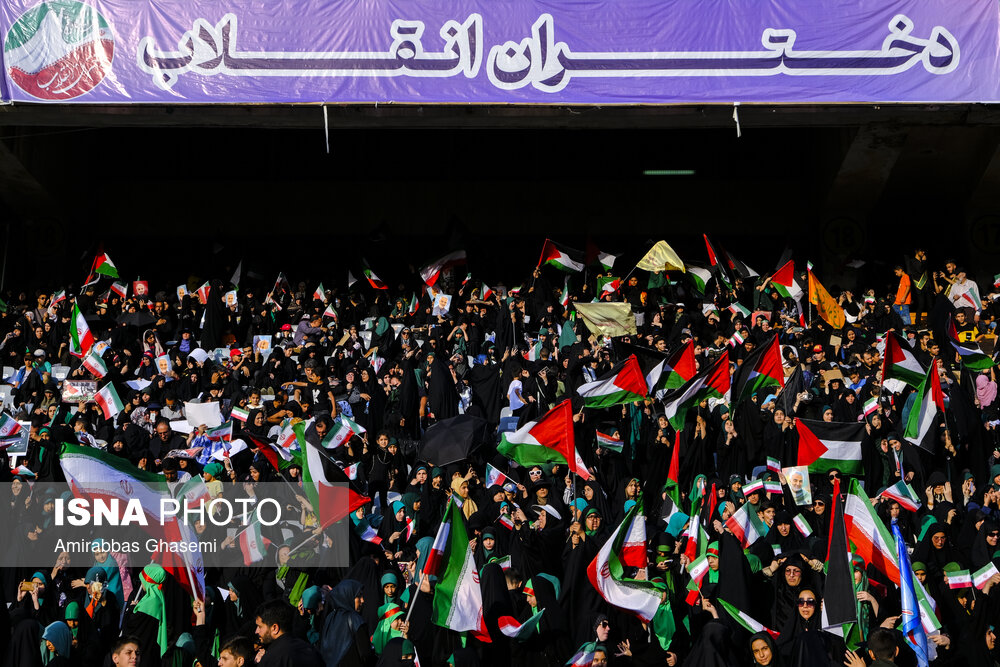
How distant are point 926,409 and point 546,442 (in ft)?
11.6

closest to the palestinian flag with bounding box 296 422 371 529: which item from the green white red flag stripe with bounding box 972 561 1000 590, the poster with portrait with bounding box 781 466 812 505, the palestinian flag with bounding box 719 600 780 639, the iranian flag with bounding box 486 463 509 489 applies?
the iranian flag with bounding box 486 463 509 489

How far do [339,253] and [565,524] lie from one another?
14916 mm

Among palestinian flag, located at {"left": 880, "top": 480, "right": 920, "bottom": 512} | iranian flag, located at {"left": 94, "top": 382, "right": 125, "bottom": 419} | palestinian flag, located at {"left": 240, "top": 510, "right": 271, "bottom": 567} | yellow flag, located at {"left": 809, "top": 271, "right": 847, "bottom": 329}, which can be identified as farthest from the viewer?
yellow flag, located at {"left": 809, "top": 271, "right": 847, "bottom": 329}

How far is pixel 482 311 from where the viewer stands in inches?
723

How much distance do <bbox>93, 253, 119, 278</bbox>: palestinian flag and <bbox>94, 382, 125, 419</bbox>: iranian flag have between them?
602 centimetres

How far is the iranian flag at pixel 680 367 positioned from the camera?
13695mm

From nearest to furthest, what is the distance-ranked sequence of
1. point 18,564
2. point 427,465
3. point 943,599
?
point 943,599 → point 18,564 → point 427,465

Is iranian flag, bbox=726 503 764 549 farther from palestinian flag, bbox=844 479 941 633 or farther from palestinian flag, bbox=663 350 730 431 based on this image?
palestinian flag, bbox=663 350 730 431

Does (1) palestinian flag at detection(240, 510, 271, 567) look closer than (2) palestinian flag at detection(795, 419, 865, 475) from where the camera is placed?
Yes

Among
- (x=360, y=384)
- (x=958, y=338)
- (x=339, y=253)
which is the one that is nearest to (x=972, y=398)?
(x=958, y=338)

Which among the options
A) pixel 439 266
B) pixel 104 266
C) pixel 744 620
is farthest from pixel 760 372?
pixel 104 266

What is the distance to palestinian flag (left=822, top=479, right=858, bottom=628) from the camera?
8.37 meters

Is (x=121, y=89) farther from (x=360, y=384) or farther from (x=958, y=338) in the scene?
(x=958, y=338)

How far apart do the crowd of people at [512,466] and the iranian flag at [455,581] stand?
12 centimetres
